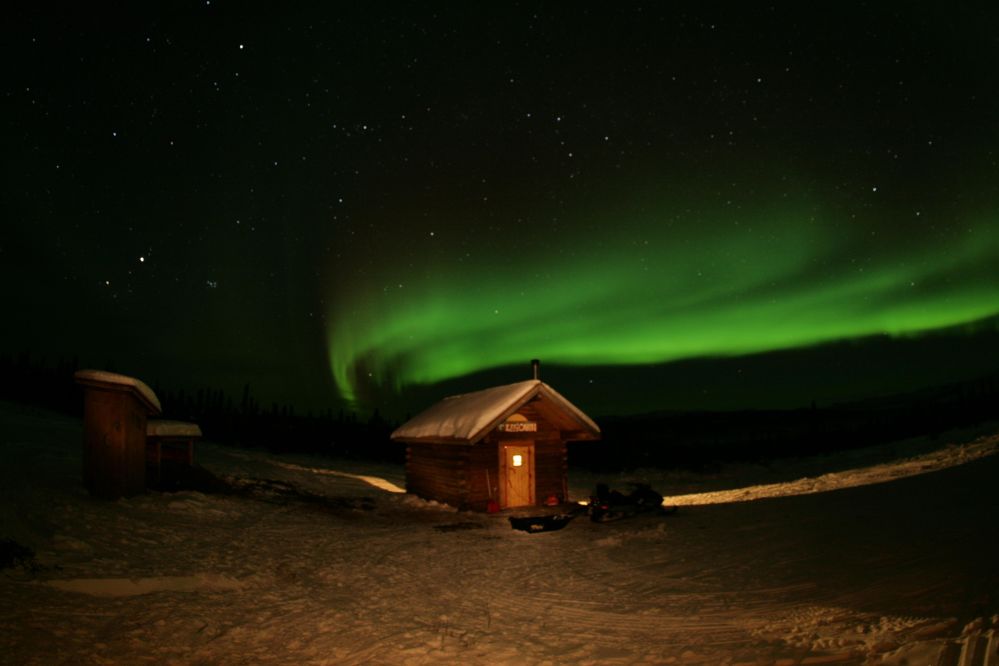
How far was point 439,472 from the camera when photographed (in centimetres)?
2247

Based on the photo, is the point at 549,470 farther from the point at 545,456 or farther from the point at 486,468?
the point at 486,468

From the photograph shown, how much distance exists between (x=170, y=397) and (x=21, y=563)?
223 ft

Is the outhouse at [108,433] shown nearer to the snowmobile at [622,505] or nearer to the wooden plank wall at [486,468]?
the wooden plank wall at [486,468]

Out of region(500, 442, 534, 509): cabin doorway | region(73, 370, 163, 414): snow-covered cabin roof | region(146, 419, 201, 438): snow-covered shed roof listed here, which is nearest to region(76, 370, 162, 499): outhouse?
region(73, 370, 163, 414): snow-covered cabin roof

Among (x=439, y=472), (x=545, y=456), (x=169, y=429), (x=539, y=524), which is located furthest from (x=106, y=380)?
(x=545, y=456)

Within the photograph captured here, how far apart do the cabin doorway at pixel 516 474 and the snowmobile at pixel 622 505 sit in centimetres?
365

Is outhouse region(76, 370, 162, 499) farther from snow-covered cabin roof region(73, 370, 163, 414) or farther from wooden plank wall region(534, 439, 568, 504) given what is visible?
wooden plank wall region(534, 439, 568, 504)

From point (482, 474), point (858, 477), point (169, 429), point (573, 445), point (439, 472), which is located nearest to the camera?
point (169, 429)

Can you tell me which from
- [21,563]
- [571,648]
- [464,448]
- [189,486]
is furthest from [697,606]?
[189,486]

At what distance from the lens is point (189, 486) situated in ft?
64.5

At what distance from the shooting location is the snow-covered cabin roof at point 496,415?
19516mm

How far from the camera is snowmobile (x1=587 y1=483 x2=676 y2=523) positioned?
16.7m

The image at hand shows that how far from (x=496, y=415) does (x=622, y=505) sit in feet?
15.5

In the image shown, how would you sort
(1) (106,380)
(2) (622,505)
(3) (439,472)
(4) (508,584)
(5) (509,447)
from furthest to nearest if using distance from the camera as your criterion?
(3) (439,472)
(5) (509,447)
(2) (622,505)
(1) (106,380)
(4) (508,584)
